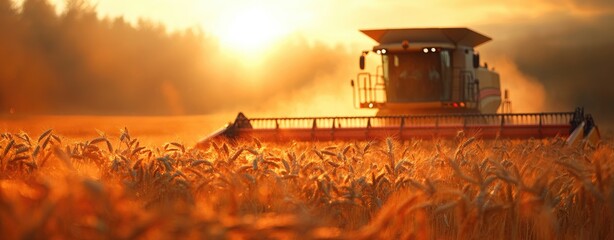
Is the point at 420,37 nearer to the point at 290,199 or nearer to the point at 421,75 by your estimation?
the point at 421,75

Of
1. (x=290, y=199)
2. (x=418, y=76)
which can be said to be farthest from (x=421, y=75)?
(x=290, y=199)

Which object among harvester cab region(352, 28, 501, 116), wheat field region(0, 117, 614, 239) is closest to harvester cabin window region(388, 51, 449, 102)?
harvester cab region(352, 28, 501, 116)

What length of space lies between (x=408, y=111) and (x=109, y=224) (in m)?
17.0

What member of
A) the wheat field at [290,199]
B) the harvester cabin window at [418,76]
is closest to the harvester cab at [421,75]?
the harvester cabin window at [418,76]

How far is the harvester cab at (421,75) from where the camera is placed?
17953mm

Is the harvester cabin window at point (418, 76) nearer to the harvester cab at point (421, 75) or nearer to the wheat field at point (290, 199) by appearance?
the harvester cab at point (421, 75)

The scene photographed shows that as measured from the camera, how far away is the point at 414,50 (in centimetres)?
1805

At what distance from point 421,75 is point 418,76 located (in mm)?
68

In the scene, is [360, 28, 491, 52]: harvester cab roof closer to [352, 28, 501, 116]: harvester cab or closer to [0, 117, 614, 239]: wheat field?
[352, 28, 501, 116]: harvester cab

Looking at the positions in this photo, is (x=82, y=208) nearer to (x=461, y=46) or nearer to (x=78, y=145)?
(x=78, y=145)

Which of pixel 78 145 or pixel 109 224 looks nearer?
pixel 109 224

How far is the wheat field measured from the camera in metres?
1.62

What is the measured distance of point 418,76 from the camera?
18172 millimetres

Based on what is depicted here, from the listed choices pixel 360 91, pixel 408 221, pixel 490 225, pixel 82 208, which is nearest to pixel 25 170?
pixel 408 221
